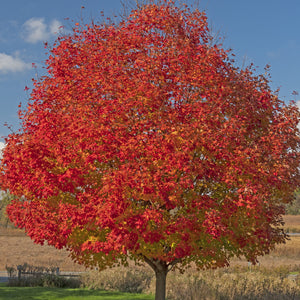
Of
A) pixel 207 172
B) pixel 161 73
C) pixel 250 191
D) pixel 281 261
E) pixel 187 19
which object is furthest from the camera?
pixel 281 261

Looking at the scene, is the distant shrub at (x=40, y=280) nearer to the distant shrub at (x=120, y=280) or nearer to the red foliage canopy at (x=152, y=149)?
the distant shrub at (x=120, y=280)

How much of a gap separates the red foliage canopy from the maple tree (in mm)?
49

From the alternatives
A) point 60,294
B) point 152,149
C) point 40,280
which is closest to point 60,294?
point 60,294

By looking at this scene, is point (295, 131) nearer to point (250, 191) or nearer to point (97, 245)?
point (250, 191)

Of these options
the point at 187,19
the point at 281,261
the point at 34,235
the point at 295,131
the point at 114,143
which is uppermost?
the point at 187,19

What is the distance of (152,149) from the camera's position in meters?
12.6

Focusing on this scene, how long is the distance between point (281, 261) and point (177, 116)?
40.6 metres

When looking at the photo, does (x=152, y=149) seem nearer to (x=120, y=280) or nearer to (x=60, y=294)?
(x=60, y=294)

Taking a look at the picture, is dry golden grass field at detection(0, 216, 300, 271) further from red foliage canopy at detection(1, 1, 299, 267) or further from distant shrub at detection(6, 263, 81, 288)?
red foliage canopy at detection(1, 1, 299, 267)

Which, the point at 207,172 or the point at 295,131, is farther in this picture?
the point at 295,131

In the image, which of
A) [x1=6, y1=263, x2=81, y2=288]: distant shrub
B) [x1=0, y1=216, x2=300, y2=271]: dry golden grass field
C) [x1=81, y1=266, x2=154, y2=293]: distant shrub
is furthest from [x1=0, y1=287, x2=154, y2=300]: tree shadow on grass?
[x1=0, y1=216, x2=300, y2=271]: dry golden grass field

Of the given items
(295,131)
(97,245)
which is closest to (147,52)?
(295,131)

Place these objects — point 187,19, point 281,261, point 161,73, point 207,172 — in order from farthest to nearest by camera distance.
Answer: point 281,261 → point 187,19 → point 161,73 → point 207,172

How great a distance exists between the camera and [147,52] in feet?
50.3
